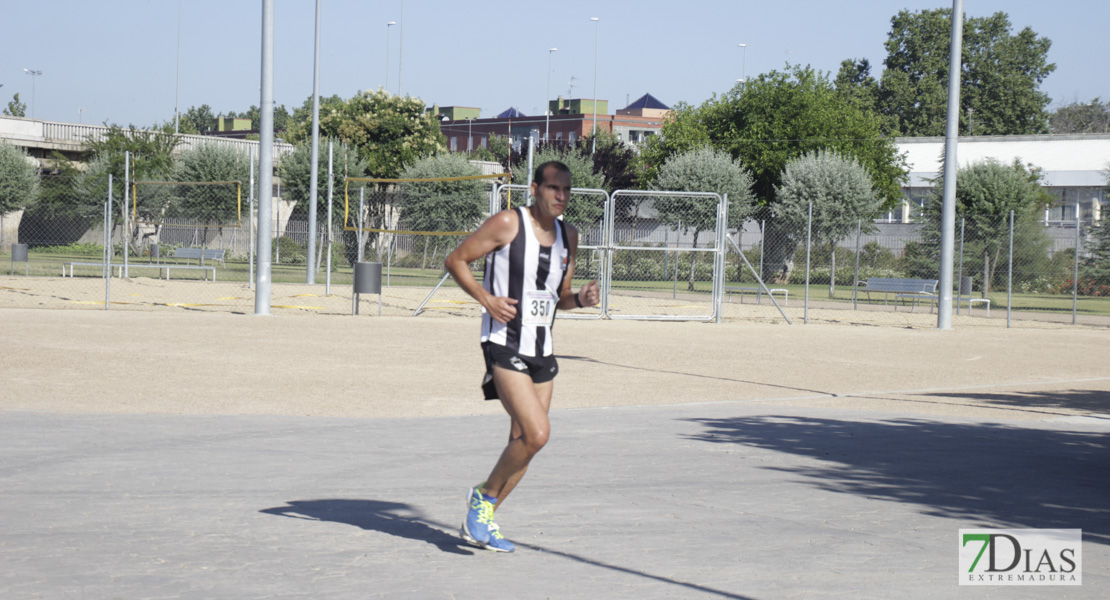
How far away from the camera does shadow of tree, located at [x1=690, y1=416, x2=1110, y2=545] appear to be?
6055 mm

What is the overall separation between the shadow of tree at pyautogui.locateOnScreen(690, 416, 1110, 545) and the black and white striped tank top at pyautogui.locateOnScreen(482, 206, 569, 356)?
8.29 ft

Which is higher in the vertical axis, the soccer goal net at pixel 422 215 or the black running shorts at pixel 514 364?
the soccer goal net at pixel 422 215

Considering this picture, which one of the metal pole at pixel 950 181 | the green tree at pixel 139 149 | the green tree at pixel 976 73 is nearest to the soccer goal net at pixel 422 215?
the green tree at pixel 139 149

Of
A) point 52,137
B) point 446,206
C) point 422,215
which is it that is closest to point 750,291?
point 446,206

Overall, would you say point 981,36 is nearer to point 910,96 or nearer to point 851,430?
point 910,96

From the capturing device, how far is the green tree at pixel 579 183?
37.8 metres

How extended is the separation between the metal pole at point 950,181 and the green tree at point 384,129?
39599 millimetres

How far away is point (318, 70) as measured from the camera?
90.8 feet

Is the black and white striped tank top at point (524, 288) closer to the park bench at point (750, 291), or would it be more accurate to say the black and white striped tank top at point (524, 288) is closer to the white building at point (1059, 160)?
the park bench at point (750, 291)

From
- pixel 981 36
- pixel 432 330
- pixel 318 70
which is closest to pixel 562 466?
pixel 432 330

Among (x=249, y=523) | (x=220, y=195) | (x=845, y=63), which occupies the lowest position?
(x=249, y=523)

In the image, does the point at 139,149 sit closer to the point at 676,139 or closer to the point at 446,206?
the point at 446,206

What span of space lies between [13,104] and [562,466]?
311ft

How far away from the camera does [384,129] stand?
59688mm
